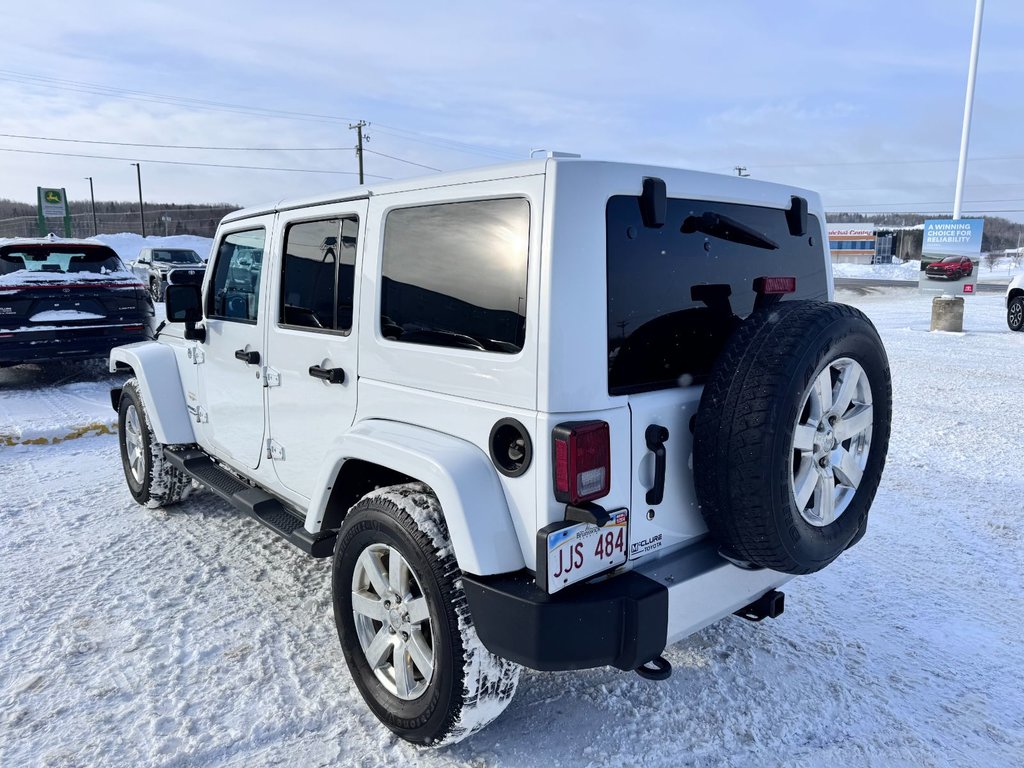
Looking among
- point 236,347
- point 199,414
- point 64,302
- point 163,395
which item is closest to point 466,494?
point 236,347

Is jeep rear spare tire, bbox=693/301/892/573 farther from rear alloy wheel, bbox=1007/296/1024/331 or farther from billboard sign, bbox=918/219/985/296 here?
billboard sign, bbox=918/219/985/296

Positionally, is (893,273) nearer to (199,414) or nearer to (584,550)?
(199,414)

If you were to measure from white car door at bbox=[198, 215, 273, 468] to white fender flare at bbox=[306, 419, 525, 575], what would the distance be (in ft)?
4.83

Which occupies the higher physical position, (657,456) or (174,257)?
(174,257)

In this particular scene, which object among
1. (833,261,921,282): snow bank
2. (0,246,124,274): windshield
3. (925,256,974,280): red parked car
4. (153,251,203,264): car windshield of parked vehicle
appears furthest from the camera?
(833,261,921,282): snow bank

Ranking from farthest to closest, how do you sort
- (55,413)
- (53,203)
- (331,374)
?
(53,203) → (55,413) → (331,374)

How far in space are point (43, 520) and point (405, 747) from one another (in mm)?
3451

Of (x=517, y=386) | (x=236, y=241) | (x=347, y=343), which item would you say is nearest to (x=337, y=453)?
(x=347, y=343)

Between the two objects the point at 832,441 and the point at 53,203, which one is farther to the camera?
the point at 53,203

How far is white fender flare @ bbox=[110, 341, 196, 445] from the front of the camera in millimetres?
4562

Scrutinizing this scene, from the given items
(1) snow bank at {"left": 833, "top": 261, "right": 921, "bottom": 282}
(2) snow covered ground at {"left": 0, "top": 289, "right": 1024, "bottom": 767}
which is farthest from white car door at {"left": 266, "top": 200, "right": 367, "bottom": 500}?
(1) snow bank at {"left": 833, "top": 261, "right": 921, "bottom": 282}

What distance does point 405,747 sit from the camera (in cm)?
262

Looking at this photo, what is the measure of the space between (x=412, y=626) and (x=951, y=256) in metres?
17.6

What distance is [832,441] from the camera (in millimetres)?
2572
